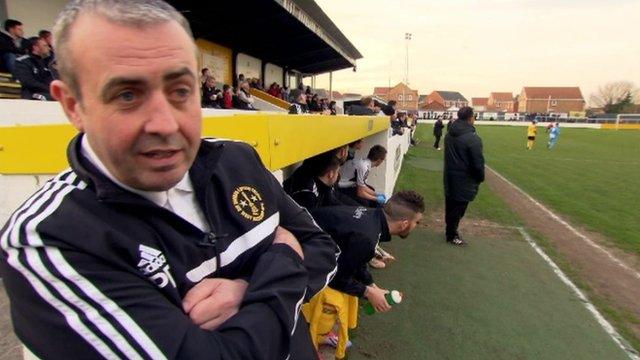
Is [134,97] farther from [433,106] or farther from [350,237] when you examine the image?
[433,106]

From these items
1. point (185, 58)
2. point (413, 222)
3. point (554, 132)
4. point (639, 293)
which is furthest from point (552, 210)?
point (554, 132)

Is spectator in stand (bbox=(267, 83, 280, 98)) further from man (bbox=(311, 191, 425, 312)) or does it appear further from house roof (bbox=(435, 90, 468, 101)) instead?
house roof (bbox=(435, 90, 468, 101))

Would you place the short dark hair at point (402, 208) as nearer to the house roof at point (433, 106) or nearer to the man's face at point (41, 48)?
the man's face at point (41, 48)

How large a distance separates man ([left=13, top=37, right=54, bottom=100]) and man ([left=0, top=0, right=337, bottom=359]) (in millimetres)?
5304

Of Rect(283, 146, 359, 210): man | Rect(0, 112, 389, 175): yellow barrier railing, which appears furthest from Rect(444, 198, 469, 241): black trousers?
Rect(0, 112, 389, 175): yellow barrier railing

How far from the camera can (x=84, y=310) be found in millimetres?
853

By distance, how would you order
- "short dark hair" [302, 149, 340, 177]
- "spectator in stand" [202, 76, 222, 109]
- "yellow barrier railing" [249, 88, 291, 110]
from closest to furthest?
"short dark hair" [302, 149, 340, 177] < "spectator in stand" [202, 76, 222, 109] < "yellow barrier railing" [249, 88, 291, 110]

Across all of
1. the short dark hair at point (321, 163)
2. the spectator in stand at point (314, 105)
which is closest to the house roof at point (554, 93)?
the spectator in stand at point (314, 105)

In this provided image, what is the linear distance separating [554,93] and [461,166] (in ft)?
379

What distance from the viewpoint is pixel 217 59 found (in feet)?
49.3

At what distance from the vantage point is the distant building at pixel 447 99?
111625 millimetres

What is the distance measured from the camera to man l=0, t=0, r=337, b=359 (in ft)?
2.81

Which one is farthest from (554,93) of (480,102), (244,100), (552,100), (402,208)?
(402,208)

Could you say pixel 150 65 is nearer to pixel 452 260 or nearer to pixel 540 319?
pixel 540 319
